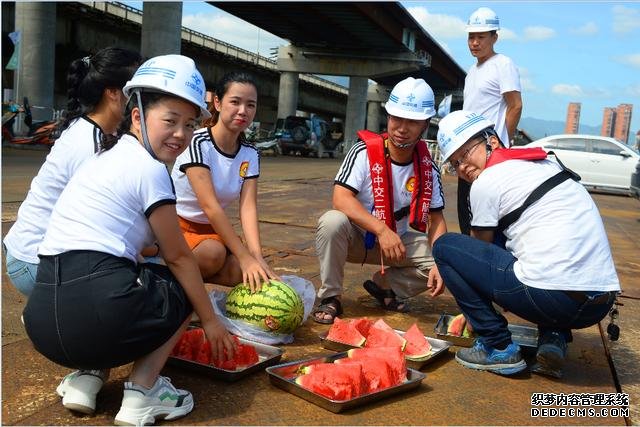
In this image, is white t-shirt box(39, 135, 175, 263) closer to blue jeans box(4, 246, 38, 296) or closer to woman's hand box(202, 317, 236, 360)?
woman's hand box(202, 317, 236, 360)

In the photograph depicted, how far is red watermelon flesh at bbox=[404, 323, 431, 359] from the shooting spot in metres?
3.65

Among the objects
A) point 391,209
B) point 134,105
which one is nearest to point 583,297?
point 391,209

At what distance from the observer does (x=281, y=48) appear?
43312 millimetres

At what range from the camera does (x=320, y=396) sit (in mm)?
2895

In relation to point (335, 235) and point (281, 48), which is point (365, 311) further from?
point (281, 48)

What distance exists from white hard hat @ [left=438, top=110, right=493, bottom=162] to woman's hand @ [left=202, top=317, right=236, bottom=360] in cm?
155

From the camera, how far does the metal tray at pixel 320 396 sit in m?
2.88

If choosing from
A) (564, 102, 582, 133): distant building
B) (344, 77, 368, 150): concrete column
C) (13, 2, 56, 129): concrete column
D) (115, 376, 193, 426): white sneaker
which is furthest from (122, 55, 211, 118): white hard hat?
(564, 102, 582, 133): distant building

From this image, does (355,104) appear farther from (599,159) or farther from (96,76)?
(96,76)

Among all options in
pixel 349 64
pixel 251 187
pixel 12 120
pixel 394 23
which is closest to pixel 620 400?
pixel 251 187

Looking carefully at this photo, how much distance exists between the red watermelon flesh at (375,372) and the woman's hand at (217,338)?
0.54 meters

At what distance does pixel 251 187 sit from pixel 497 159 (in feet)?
Answer: 5.66

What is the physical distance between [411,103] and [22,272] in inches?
101

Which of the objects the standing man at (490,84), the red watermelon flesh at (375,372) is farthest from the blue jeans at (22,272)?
the standing man at (490,84)
